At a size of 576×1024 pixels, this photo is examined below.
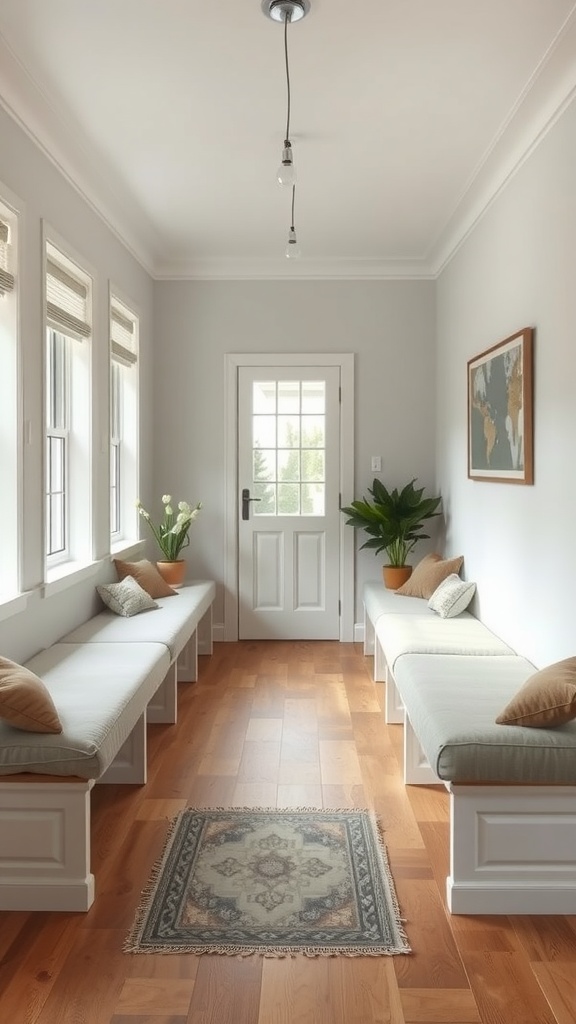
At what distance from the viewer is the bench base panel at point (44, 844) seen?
7.37 feet

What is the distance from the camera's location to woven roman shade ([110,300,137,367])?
182 inches

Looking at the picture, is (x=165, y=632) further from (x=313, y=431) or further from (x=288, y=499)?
(x=313, y=431)

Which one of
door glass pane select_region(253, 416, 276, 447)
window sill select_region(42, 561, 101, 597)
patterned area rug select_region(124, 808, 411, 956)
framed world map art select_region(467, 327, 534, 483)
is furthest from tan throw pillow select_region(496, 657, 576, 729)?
door glass pane select_region(253, 416, 276, 447)

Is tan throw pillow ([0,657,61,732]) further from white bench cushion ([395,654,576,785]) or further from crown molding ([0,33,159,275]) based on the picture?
crown molding ([0,33,159,275])

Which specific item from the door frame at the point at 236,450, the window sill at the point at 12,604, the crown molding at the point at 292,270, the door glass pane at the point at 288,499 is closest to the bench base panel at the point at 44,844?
the window sill at the point at 12,604

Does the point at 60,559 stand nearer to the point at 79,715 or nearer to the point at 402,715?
the point at 79,715

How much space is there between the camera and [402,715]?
3.98 metres

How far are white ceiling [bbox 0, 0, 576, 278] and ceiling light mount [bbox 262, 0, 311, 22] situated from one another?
4 centimetres

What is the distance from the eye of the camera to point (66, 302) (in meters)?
3.76

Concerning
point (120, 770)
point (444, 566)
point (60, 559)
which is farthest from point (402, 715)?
point (60, 559)

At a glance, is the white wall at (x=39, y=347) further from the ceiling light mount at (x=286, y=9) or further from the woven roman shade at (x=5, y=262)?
the ceiling light mount at (x=286, y=9)

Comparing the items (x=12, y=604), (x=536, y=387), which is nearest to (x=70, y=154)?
(x=12, y=604)

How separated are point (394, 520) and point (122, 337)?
6.96ft

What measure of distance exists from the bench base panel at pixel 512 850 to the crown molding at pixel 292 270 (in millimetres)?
4180
